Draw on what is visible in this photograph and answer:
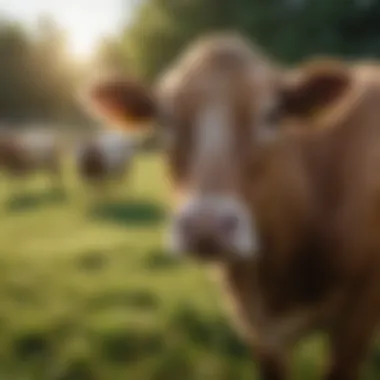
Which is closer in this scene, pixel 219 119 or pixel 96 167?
pixel 219 119

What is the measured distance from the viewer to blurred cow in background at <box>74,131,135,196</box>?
912 cm

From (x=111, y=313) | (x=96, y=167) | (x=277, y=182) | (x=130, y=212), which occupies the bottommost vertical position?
(x=111, y=313)

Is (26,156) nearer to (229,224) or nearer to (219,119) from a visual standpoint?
(219,119)

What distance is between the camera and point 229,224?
1.93 meters

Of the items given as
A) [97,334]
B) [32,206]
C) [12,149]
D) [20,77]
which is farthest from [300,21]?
[97,334]

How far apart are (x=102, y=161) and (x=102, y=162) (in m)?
0.03

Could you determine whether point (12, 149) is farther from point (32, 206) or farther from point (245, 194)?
point (245, 194)

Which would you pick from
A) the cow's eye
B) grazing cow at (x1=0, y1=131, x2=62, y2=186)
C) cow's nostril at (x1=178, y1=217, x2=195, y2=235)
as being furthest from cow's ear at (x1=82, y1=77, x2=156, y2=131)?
grazing cow at (x1=0, y1=131, x2=62, y2=186)

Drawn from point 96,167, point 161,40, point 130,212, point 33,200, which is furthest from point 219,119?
point 161,40

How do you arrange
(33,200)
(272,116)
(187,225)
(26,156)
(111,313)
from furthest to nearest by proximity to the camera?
(26,156) < (33,200) < (111,313) < (272,116) < (187,225)

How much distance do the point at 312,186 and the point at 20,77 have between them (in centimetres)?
1793

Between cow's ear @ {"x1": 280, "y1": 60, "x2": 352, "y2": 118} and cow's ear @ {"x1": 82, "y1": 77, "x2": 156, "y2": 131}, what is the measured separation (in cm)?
36

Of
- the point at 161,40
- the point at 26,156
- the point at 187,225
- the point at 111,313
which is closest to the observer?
the point at 187,225

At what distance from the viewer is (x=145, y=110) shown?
7.42ft
